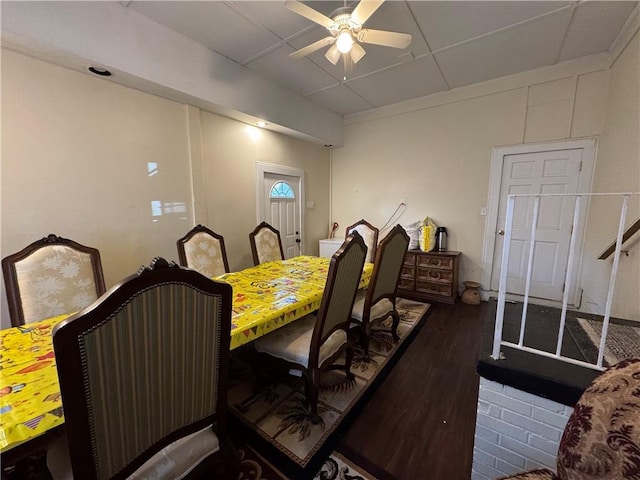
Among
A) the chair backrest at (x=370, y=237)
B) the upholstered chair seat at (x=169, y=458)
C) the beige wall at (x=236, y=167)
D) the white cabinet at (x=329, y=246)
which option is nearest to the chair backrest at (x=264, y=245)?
the beige wall at (x=236, y=167)

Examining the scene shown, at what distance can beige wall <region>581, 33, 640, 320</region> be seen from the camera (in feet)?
6.02

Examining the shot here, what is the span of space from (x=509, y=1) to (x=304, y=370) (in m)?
3.10

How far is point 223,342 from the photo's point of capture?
3.16ft

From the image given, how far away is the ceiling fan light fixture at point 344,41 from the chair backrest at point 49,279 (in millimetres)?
2250

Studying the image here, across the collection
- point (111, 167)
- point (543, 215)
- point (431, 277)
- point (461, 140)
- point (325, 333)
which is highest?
point (461, 140)

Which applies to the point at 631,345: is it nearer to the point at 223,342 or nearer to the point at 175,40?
the point at 223,342

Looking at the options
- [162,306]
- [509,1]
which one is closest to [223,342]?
[162,306]

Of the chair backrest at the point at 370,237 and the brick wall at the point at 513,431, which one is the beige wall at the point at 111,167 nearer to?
the chair backrest at the point at 370,237

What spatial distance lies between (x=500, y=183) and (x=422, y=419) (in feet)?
10.2

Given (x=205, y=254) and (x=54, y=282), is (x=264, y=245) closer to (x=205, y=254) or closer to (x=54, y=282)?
(x=205, y=254)

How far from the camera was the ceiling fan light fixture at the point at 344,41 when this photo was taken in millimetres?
1750

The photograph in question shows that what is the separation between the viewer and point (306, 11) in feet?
5.32

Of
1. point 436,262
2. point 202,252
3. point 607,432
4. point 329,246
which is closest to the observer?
point 607,432

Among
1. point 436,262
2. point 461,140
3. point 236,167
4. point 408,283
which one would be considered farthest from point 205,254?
point 461,140
